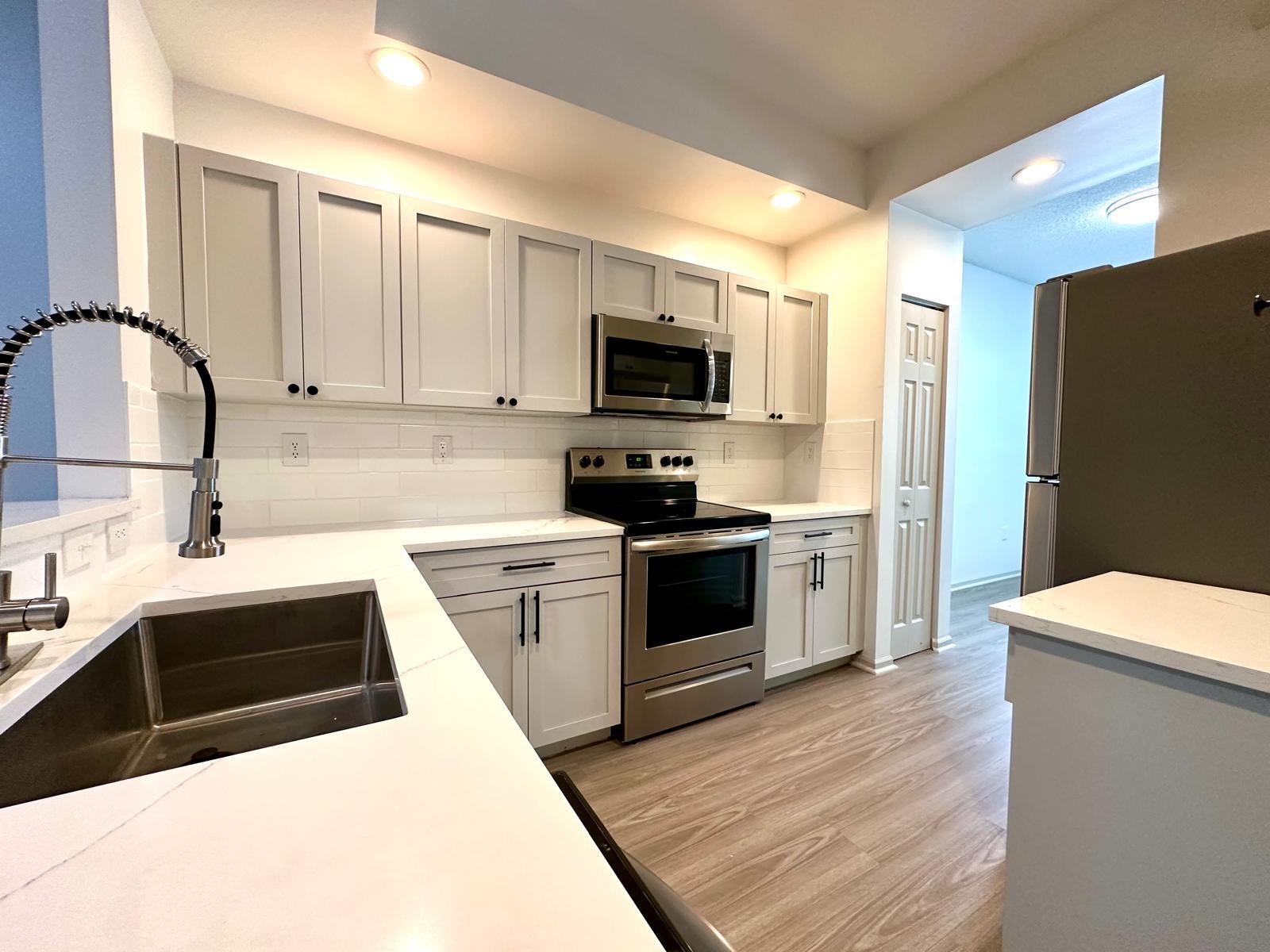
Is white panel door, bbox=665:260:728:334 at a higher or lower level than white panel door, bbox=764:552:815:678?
higher

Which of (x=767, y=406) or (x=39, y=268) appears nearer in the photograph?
(x=39, y=268)

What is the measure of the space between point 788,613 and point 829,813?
3.26 feet

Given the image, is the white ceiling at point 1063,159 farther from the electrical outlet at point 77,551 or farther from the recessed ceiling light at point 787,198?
the electrical outlet at point 77,551

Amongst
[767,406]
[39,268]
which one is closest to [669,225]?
[767,406]

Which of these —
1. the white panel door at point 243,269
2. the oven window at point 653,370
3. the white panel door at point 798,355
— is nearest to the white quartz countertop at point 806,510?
the white panel door at point 798,355

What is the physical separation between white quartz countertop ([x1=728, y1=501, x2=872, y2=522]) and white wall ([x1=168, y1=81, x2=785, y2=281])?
4.84ft

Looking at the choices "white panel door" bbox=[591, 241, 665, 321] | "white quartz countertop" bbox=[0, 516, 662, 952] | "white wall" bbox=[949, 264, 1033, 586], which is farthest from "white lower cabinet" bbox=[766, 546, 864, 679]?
"white quartz countertop" bbox=[0, 516, 662, 952]

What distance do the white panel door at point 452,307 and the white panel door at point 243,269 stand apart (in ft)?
1.21

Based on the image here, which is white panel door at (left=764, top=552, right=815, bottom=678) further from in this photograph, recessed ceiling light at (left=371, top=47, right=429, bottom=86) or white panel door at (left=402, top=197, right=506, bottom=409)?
recessed ceiling light at (left=371, top=47, right=429, bottom=86)

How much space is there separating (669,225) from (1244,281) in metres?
2.32

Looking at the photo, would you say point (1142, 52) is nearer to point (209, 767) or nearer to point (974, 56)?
point (974, 56)

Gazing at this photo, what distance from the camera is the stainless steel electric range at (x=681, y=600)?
7.09ft

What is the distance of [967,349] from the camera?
4438 mm

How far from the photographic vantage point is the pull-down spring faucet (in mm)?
705
